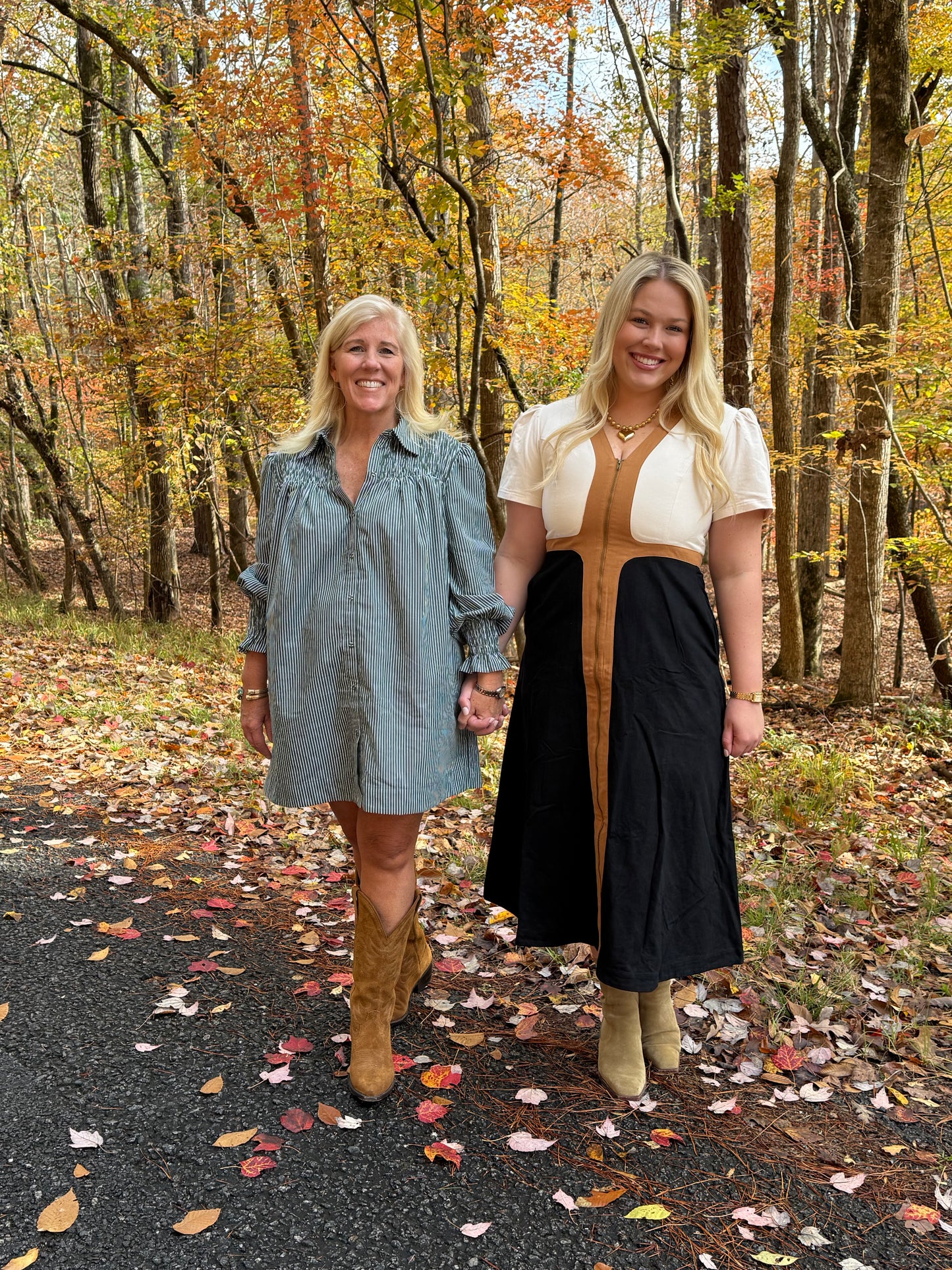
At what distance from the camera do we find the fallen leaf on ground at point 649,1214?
83.7 inches

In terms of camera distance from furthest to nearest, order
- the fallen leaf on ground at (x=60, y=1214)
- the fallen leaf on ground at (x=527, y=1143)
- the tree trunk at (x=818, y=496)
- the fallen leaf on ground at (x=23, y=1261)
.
→ 1. the tree trunk at (x=818, y=496)
2. the fallen leaf on ground at (x=527, y=1143)
3. the fallen leaf on ground at (x=60, y=1214)
4. the fallen leaf on ground at (x=23, y=1261)

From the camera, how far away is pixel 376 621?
2.42 meters

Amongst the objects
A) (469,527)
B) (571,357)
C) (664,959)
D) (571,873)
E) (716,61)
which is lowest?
(664,959)

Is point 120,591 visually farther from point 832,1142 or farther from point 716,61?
point 832,1142

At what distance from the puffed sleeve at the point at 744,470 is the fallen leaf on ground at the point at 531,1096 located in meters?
1.72

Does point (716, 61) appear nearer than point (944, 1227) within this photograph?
No

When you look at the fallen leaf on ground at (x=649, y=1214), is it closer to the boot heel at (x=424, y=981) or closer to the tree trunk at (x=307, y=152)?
the boot heel at (x=424, y=981)

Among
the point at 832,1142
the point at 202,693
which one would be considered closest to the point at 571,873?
the point at 832,1142

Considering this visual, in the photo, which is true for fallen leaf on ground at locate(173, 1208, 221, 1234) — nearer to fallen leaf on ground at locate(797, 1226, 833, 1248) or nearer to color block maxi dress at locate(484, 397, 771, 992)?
color block maxi dress at locate(484, 397, 771, 992)

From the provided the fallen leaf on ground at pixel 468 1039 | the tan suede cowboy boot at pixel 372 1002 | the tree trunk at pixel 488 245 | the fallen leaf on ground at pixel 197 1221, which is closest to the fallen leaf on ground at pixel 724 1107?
the fallen leaf on ground at pixel 468 1039

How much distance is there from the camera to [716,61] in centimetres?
639

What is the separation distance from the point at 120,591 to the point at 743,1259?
1507 cm

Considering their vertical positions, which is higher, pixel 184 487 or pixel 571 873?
pixel 184 487

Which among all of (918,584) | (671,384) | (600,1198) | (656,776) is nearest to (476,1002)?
(600,1198)
